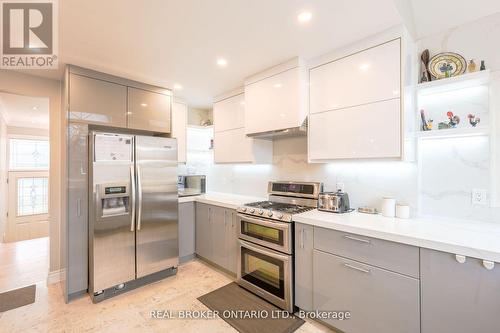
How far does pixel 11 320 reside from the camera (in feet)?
6.66

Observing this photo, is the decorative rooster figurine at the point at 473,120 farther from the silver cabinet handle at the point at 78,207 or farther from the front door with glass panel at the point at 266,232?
the silver cabinet handle at the point at 78,207

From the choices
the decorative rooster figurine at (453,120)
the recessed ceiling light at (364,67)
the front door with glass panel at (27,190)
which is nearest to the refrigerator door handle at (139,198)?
the recessed ceiling light at (364,67)

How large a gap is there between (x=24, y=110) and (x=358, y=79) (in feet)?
16.7

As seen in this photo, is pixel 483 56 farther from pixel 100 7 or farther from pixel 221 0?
pixel 100 7

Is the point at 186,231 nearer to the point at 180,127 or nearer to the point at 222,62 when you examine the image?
the point at 180,127

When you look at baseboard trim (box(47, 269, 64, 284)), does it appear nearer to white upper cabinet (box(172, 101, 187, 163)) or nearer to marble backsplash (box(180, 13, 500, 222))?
white upper cabinet (box(172, 101, 187, 163))

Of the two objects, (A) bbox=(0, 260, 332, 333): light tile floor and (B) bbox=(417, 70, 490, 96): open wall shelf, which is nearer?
(B) bbox=(417, 70, 490, 96): open wall shelf

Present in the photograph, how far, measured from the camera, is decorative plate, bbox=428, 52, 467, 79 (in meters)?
1.78

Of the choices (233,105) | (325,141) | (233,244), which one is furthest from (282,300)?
(233,105)

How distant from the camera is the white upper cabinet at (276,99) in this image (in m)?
2.26

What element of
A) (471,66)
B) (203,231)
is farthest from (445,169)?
(203,231)

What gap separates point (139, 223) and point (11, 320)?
4.23 ft

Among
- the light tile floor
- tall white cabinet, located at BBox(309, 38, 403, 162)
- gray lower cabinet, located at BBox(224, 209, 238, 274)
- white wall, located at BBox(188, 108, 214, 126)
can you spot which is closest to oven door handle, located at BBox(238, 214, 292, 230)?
gray lower cabinet, located at BBox(224, 209, 238, 274)

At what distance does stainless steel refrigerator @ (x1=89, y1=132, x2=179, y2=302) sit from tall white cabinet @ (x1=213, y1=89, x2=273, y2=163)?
686mm
